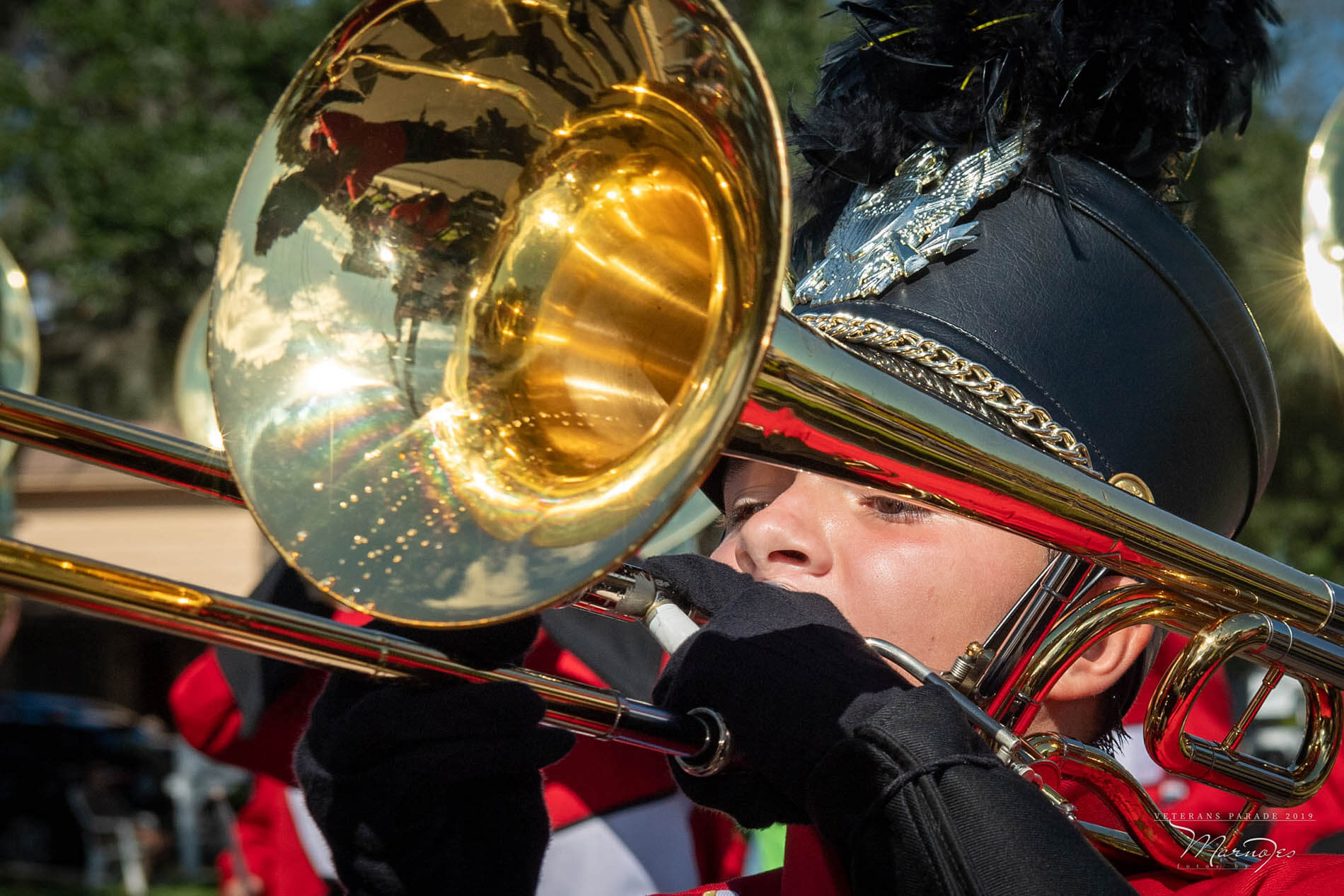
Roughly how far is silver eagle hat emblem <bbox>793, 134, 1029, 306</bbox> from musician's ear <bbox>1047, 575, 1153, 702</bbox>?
2.06ft

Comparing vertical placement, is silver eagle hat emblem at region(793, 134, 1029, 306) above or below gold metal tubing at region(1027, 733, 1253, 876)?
above

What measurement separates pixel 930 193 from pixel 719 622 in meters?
0.86

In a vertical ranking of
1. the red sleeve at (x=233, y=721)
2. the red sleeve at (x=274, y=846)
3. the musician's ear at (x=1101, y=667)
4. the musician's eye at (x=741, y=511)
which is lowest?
the red sleeve at (x=274, y=846)

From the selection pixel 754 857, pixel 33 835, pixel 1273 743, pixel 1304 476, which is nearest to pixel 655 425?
pixel 1273 743

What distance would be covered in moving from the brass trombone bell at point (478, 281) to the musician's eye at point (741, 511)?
1.42 feet

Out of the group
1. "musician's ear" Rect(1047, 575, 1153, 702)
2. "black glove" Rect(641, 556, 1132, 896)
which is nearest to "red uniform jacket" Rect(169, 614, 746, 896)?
"musician's ear" Rect(1047, 575, 1153, 702)

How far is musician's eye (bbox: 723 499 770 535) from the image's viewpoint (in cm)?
203

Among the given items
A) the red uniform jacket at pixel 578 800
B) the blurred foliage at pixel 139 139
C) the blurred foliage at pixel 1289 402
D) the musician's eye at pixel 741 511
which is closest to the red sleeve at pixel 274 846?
the red uniform jacket at pixel 578 800

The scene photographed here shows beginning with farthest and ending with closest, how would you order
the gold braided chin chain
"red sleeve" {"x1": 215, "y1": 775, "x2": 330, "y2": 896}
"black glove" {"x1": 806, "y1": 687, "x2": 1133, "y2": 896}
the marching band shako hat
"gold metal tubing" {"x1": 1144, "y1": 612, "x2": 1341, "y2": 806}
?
1. "red sleeve" {"x1": 215, "y1": 775, "x2": 330, "y2": 896}
2. the marching band shako hat
3. the gold braided chin chain
4. "gold metal tubing" {"x1": 1144, "y1": 612, "x2": 1341, "y2": 806}
5. "black glove" {"x1": 806, "y1": 687, "x2": 1133, "y2": 896}

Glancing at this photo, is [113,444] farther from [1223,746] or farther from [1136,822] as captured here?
[1223,746]

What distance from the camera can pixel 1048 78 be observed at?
2098 millimetres

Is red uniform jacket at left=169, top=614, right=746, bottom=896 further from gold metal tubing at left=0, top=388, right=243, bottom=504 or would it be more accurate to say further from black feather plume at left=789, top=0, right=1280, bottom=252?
gold metal tubing at left=0, top=388, right=243, bottom=504

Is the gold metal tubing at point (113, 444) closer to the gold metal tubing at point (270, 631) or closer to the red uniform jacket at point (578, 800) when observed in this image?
the gold metal tubing at point (270, 631)

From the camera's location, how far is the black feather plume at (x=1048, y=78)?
2.09 metres
